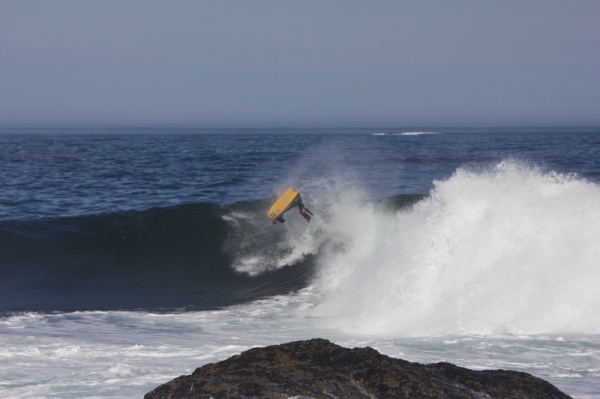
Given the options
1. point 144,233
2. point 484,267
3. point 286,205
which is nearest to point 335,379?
point 484,267

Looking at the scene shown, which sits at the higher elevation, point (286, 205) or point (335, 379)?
point (286, 205)

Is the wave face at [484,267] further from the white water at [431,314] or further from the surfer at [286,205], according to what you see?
the surfer at [286,205]

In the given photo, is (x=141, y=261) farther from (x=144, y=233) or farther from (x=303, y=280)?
(x=303, y=280)

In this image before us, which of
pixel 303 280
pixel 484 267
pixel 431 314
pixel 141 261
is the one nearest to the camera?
pixel 431 314

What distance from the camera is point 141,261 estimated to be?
1836cm

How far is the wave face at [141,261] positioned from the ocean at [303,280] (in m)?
0.05

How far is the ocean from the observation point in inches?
370

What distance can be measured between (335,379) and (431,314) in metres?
6.69

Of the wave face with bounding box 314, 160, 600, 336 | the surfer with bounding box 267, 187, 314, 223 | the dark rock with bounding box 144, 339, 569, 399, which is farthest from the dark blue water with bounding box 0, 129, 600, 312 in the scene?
the dark rock with bounding box 144, 339, 569, 399

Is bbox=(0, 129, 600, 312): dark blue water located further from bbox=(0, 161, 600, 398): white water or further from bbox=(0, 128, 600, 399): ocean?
bbox=(0, 161, 600, 398): white water

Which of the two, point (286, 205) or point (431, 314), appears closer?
point (431, 314)

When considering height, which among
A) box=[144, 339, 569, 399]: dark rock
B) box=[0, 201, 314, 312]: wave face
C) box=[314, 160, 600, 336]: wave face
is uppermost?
box=[144, 339, 569, 399]: dark rock

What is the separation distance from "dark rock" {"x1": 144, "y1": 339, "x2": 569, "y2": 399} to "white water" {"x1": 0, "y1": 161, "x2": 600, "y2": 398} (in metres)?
2.10

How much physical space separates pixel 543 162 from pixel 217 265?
25.2m
